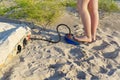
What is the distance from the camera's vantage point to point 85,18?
401 cm

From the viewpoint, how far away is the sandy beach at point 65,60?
3.43m

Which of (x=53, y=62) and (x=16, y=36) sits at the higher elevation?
(x=16, y=36)

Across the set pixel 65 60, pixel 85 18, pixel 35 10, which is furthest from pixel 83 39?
pixel 35 10

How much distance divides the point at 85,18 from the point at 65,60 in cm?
64

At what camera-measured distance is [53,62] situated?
12.1 feet

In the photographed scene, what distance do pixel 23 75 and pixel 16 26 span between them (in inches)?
37.9

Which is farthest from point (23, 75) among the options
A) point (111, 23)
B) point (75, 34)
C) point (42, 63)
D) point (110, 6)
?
point (110, 6)

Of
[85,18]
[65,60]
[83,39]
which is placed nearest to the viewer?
[65,60]

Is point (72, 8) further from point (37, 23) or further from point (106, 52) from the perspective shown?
point (106, 52)

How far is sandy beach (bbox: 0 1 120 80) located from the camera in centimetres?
343

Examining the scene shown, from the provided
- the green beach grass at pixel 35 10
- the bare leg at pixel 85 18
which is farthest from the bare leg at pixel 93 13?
the green beach grass at pixel 35 10

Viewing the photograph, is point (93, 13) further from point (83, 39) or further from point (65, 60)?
point (65, 60)

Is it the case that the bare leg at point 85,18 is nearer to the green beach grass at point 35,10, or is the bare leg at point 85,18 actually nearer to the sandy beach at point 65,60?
the sandy beach at point 65,60

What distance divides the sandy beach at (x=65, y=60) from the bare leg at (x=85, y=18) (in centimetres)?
9
